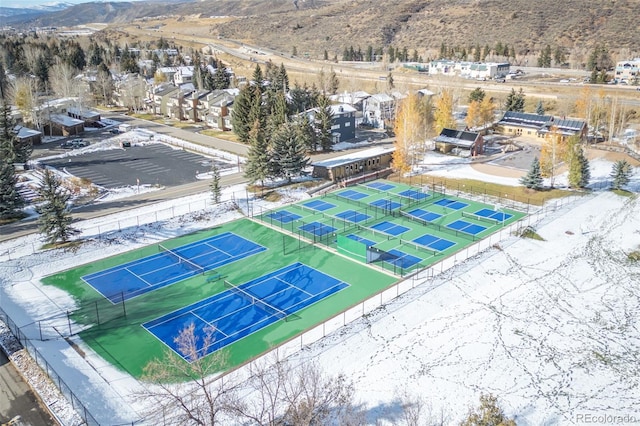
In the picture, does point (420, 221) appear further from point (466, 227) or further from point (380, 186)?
point (380, 186)

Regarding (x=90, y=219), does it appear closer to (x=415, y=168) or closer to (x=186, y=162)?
(x=186, y=162)

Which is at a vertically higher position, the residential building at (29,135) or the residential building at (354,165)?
the residential building at (29,135)

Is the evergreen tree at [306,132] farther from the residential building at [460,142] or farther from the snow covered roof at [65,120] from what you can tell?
the snow covered roof at [65,120]

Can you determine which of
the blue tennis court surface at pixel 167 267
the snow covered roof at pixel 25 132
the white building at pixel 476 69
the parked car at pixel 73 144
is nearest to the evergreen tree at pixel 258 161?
the blue tennis court surface at pixel 167 267

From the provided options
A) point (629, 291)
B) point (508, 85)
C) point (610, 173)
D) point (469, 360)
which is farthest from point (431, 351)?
point (508, 85)

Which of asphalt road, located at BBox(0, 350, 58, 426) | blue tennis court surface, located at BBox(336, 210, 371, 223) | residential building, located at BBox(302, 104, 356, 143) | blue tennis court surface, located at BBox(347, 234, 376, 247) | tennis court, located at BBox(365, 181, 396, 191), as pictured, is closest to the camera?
asphalt road, located at BBox(0, 350, 58, 426)

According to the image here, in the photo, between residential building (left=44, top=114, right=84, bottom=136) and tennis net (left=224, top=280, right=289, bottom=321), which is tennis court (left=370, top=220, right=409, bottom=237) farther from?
residential building (left=44, top=114, right=84, bottom=136)

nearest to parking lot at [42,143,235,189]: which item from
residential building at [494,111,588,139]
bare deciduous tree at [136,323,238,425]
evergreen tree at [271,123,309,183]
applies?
evergreen tree at [271,123,309,183]
